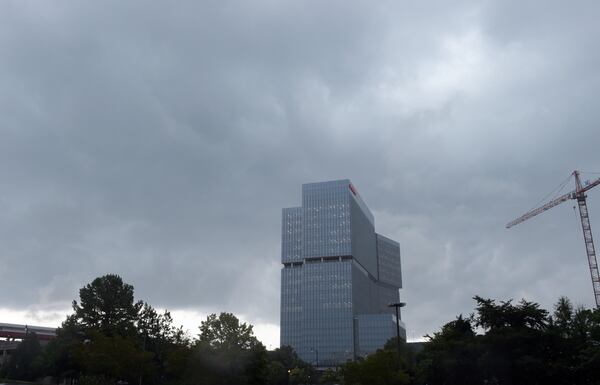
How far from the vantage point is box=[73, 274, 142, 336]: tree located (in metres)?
86.2

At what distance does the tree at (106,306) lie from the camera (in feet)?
283

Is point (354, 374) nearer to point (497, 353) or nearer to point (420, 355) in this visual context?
point (497, 353)

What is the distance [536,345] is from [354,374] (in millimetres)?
18104

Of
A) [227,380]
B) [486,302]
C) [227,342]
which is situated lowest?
[227,380]

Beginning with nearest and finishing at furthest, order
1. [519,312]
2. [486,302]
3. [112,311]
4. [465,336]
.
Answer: [519,312], [486,302], [465,336], [112,311]

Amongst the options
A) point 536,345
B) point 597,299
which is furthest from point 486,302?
point 597,299

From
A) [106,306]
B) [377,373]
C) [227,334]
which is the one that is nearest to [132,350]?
[227,334]

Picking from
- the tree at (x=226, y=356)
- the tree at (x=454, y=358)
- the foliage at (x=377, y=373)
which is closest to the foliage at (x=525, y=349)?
the tree at (x=454, y=358)

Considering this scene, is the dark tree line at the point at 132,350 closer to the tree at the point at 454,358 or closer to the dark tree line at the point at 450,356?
the dark tree line at the point at 450,356

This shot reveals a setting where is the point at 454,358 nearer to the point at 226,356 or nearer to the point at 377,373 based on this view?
the point at 377,373

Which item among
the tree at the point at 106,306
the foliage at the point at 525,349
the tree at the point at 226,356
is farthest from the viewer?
the tree at the point at 106,306

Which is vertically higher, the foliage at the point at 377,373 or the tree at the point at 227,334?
the tree at the point at 227,334

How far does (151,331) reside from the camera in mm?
89000

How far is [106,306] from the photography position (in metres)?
86.9
